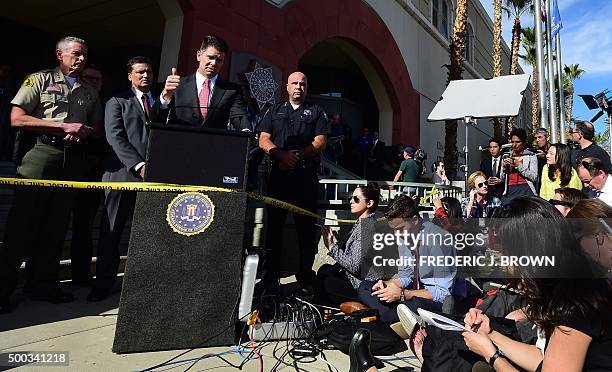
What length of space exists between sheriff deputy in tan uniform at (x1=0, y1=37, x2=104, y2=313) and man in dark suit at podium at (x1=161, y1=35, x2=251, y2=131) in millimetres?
922

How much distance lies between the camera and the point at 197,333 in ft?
7.66

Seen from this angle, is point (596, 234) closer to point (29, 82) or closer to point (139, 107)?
point (139, 107)

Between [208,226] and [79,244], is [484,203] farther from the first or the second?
[79,244]

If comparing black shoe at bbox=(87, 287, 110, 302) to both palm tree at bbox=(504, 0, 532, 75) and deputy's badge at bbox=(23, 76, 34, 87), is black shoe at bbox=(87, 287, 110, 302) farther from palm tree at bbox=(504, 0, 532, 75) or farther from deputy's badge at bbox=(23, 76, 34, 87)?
palm tree at bbox=(504, 0, 532, 75)

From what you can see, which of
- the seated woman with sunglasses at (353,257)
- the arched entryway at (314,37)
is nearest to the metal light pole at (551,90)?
the arched entryway at (314,37)

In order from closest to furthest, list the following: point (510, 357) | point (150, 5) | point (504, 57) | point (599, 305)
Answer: point (599, 305) → point (510, 357) → point (150, 5) → point (504, 57)

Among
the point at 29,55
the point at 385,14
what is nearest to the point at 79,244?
the point at 29,55

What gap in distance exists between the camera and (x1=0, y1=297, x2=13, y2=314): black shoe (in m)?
2.79

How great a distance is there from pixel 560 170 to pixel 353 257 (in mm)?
3154

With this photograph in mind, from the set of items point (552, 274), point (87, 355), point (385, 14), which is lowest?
point (87, 355)

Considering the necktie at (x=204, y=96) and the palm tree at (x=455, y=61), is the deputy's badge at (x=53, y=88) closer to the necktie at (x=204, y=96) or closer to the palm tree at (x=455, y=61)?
the necktie at (x=204, y=96)

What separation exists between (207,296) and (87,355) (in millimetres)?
751

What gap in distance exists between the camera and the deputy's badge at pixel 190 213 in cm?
234

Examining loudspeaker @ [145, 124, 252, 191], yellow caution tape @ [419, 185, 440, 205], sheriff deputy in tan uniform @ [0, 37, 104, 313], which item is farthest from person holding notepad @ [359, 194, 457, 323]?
yellow caution tape @ [419, 185, 440, 205]
